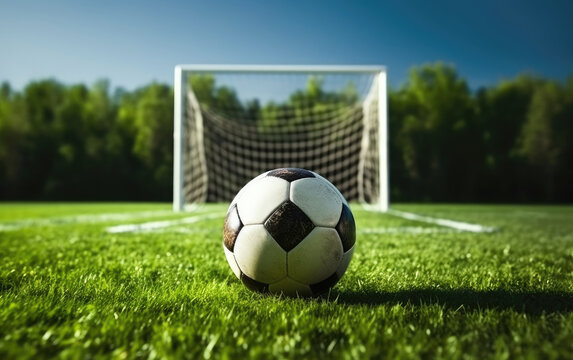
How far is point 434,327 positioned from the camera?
73.3 inches

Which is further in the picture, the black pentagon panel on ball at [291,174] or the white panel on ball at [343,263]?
the black pentagon panel on ball at [291,174]

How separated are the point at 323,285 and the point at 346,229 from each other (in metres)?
0.33

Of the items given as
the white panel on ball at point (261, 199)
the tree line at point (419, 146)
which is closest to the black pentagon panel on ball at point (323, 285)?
the white panel on ball at point (261, 199)

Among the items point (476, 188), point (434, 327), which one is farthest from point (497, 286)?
point (476, 188)

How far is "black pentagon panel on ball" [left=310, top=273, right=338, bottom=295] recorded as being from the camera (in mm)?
2332

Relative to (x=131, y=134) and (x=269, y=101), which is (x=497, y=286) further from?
(x=131, y=134)

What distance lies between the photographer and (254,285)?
240 cm

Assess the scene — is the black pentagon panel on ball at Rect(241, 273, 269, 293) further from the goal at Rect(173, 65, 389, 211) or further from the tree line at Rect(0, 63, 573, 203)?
the tree line at Rect(0, 63, 573, 203)

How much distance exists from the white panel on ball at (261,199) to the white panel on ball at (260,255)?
60mm

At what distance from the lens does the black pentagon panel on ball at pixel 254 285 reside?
2360mm

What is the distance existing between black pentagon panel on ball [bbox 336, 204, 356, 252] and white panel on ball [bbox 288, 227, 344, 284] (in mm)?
65

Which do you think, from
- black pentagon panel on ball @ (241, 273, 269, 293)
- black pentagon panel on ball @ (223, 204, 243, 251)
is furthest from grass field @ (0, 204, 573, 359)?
black pentagon panel on ball @ (223, 204, 243, 251)

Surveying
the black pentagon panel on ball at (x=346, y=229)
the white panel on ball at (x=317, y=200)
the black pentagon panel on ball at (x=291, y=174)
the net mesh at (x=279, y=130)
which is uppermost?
the net mesh at (x=279, y=130)

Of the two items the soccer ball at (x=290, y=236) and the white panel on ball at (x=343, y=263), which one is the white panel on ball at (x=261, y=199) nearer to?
the soccer ball at (x=290, y=236)
